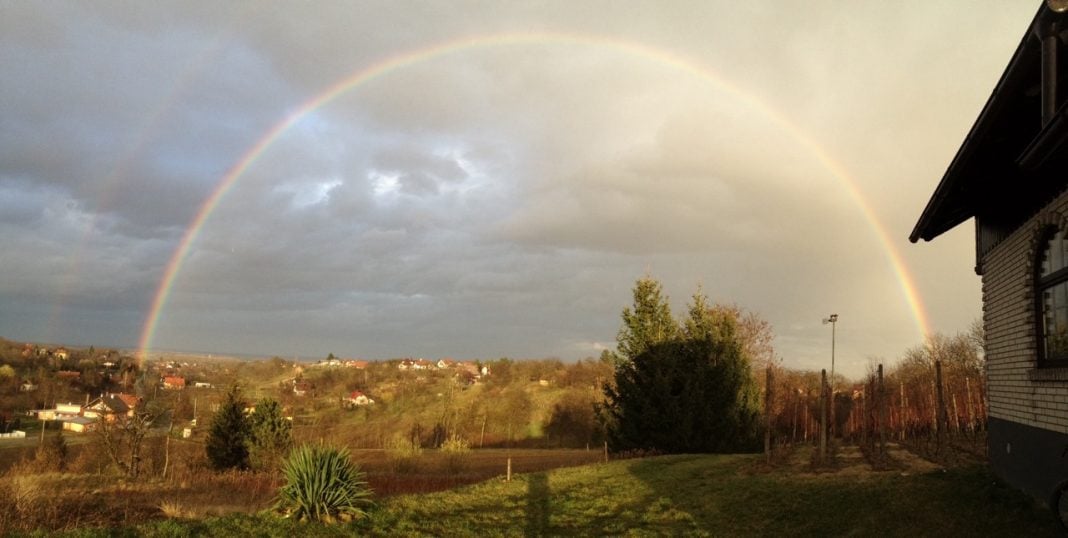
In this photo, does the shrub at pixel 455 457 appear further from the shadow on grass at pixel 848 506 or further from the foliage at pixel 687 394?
the shadow on grass at pixel 848 506

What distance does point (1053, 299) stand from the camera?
8.06 meters

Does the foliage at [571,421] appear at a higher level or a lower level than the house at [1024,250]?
lower

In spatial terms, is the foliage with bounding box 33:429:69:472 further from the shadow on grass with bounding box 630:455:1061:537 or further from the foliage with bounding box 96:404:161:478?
the shadow on grass with bounding box 630:455:1061:537

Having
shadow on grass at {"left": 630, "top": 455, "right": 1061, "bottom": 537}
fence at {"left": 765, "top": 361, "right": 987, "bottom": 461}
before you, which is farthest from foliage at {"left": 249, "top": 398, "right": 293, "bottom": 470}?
fence at {"left": 765, "top": 361, "right": 987, "bottom": 461}

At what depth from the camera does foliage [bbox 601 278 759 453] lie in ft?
88.8

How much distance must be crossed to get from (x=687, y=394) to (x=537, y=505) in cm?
1482

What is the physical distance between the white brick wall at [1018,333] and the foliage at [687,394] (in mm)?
16721

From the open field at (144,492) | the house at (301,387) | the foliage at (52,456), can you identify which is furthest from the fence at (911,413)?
the house at (301,387)

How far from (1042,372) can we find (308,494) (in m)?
10.5

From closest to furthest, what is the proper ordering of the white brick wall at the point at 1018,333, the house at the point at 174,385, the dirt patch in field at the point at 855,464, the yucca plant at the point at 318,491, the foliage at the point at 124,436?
the white brick wall at the point at 1018,333 < the yucca plant at the point at 318,491 < the dirt patch in field at the point at 855,464 < the foliage at the point at 124,436 < the house at the point at 174,385

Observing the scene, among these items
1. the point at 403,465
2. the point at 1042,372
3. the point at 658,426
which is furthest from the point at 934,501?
the point at 403,465

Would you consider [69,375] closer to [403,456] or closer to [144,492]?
[403,456]

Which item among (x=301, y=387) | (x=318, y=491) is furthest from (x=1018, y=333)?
(x=301, y=387)

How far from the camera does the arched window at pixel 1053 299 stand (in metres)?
7.70
